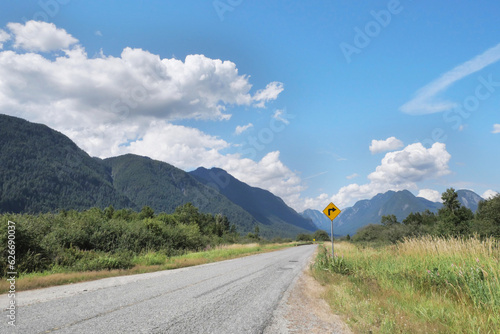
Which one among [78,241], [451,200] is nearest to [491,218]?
[451,200]

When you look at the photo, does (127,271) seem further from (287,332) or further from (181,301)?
(287,332)

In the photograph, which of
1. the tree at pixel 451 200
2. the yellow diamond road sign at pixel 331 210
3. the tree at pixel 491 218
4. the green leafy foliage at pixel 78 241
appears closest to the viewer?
the green leafy foliage at pixel 78 241

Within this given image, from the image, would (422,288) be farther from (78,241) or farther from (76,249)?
(78,241)

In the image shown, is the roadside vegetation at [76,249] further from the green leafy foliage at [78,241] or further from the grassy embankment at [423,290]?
the grassy embankment at [423,290]

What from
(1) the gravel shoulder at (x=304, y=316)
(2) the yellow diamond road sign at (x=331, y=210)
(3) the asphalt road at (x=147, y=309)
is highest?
(2) the yellow diamond road sign at (x=331, y=210)

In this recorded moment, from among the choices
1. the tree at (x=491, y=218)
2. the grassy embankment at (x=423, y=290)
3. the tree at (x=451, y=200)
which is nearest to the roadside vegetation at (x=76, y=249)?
the grassy embankment at (x=423, y=290)

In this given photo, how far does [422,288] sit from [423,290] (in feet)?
0.59

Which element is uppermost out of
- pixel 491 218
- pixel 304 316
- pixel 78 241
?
pixel 491 218

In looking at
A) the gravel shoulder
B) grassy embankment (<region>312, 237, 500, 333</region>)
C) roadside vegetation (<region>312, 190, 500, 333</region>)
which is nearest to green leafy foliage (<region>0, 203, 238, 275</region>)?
the gravel shoulder

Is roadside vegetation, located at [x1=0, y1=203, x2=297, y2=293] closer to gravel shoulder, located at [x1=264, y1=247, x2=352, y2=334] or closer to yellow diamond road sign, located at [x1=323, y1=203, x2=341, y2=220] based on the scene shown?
gravel shoulder, located at [x1=264, y1=247, x2=352, y2=334]

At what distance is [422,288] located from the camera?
27.2 ft

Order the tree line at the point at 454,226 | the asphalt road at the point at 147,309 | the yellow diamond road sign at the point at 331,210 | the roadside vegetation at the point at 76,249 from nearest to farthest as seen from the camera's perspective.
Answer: the asphalt road at the point at 147,309, the roadside vegetation at the point at 76,249, the yellow diamond road sign at the point at 331,210, the tree line at the point at 454,226

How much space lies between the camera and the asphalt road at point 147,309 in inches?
204

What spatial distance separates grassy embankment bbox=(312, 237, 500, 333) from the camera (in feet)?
17.5
